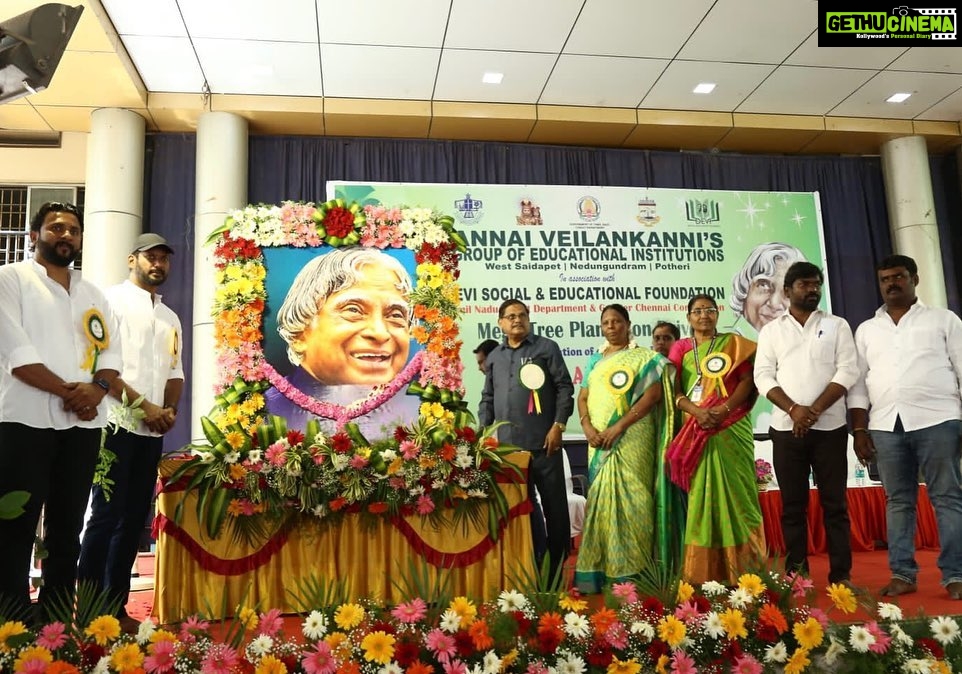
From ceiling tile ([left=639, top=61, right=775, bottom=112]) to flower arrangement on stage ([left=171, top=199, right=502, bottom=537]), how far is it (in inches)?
120

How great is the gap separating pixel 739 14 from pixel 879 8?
813 millimetres

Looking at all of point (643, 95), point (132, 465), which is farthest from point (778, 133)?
point (132, 465)

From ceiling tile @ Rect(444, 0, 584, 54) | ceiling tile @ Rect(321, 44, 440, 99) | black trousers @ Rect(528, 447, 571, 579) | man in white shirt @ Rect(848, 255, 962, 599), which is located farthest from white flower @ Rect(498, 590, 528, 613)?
ceiling tile @ Rect(321, 44, 440, 99)

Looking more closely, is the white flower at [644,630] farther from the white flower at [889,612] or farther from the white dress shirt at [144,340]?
the white dress shirt at [144,340]

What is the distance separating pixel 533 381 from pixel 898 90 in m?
4.44

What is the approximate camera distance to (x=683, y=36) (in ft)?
16.9

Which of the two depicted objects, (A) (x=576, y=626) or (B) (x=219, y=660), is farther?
(A) (x=576, y=626)

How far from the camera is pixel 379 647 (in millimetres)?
1526

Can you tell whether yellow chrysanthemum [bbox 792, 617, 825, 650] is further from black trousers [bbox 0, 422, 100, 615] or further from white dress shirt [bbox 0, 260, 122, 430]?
white dress shirt [bbox 0, 260, 122, 430]

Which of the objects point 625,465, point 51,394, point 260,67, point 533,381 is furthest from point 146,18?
point 625,465

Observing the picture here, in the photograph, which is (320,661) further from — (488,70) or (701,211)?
(701,211)

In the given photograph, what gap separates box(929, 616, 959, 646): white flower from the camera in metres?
1.73

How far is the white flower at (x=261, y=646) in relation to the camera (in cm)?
152

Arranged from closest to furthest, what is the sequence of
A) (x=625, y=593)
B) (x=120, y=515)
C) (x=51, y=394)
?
(x=625, y=593)
(x=51, y=394)
(x=120, y=515)
